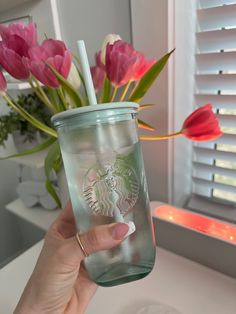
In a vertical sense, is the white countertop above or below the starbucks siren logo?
below

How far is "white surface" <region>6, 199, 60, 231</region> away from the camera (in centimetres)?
92

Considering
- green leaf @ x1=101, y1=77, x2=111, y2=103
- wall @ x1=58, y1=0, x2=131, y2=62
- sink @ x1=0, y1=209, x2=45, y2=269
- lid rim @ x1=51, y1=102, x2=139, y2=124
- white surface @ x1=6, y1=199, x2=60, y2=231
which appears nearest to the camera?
lid rim @ x1=51, y1=102, x2=139, y2=124

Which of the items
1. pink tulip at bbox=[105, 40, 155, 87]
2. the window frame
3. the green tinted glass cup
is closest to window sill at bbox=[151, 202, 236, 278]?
the window frame

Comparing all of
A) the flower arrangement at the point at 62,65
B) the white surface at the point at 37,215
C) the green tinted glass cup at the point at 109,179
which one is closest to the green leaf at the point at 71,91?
the flower arrangement at the point at 62,65

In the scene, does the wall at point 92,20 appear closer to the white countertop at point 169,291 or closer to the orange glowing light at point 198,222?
the orange glowing light at point 198,222

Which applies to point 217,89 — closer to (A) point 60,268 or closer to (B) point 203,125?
(B) point 203,125

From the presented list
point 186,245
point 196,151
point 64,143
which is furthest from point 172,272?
point 64,143

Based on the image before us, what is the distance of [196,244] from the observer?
0.62 metres

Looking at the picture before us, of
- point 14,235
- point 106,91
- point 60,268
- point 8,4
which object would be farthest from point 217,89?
point 14,235

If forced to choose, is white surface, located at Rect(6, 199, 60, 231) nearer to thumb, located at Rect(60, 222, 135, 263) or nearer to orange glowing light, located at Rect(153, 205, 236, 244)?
orange glowing light, located at Rect(153, 205, 236, 244)

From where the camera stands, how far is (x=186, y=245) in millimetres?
636

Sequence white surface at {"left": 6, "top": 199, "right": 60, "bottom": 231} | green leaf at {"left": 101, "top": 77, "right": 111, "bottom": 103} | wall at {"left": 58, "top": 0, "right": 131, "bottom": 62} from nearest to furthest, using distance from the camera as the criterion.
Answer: green leaf at {"left": 101, "top": 77, "right": 111, "bottom": 103}, wall at {"left": 58, "top": 0, "right": 131, "bottom": 62}, white surface at {"left": 6, "top": 199, "right": 60, "bottom": 231}

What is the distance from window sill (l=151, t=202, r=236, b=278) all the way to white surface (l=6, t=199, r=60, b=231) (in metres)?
0.40

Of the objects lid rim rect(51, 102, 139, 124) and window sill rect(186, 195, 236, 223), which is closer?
lid rim rect(51, 102, 139, 124)
